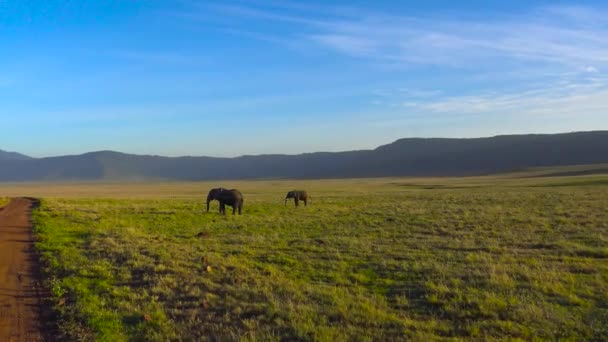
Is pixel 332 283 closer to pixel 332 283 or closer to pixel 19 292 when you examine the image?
pixel 332 283

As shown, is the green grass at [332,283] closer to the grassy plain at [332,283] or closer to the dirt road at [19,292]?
the grassy plain at [332,283]

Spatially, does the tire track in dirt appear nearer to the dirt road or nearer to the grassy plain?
the dirt road

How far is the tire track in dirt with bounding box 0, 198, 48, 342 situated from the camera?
23.8ft

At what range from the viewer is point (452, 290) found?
367 inches

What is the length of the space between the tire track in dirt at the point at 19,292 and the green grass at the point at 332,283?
1.29 ft

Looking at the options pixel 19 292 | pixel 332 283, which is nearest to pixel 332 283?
pixel 332 283

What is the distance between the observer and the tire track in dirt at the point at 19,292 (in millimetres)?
7258

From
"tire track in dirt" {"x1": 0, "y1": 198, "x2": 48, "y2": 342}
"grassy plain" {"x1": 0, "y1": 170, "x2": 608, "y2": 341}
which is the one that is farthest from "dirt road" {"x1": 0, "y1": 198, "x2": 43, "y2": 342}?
"grassy plain" {"x1": 0, "y1": 170, "x2": 608, "y2": 341}

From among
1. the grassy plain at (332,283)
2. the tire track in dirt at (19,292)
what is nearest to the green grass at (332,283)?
the grassy plain at (332,283)

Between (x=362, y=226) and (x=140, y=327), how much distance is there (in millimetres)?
14815

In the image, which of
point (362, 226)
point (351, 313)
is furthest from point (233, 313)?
point (362, 226)

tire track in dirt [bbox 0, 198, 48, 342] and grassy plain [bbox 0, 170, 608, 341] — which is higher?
tire track in dirt [bbox 0, 198, 48, 342]

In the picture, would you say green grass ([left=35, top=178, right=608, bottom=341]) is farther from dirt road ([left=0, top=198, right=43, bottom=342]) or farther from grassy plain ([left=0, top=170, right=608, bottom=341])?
dirt road ([left=0, top=198, right=43, bottom=342])

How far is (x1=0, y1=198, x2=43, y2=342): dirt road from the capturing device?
7.26 m
